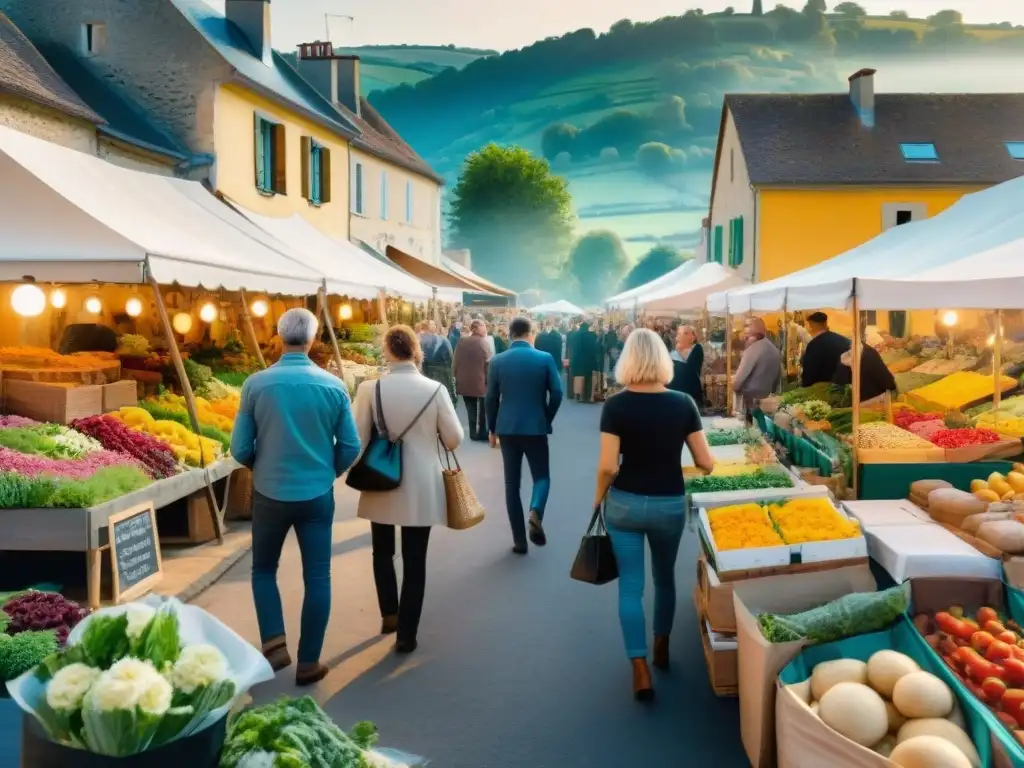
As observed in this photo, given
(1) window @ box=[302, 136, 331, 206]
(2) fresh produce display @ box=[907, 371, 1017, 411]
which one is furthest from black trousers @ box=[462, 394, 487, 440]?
(1) window @ box=[302, 136, 331, 206]

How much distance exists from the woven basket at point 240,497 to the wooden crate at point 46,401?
1.61 meters

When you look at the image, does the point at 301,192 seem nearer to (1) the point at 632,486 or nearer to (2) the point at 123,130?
(2) the point at 123,130

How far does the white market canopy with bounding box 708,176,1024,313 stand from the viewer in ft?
20.9

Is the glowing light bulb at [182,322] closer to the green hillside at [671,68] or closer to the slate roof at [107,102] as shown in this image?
the slate roof at [107,102]

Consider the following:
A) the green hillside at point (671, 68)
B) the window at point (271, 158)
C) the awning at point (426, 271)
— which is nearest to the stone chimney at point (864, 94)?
the awning at point (426, 271)

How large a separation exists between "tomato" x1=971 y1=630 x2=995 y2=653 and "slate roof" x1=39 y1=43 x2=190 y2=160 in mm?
16308

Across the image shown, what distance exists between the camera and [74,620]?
443 cm

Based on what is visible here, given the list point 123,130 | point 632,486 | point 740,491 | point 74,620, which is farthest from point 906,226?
point 123,130

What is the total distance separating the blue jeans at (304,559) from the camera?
16.8ft

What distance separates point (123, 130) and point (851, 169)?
20.0 m

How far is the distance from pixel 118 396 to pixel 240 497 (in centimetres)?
153

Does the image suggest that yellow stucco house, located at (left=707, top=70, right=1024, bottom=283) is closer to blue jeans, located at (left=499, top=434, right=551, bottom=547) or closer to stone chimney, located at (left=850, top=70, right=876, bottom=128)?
stone chimney, located at (left=850, top=70, right=876, bottom=128)

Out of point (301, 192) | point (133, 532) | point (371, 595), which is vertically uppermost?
point (301, 192)

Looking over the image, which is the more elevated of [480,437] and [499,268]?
[499,268]
